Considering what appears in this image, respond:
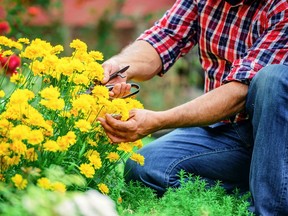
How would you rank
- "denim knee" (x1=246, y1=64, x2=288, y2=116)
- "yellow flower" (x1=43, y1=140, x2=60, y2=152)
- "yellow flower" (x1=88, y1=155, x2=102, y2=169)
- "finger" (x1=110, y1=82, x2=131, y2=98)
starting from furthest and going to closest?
"finger" (x1=110, y1=82, x2=131, y2=98) < "denim knee" (x1=246, y1=64, x2=288, y2=116) < "yellow flower" (x1=88, y1=155, x2=102, y2=169) < "yellow flower" (x1=43, y1=140, x2=60, y2=152)

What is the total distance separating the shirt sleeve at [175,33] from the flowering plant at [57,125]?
0.75 metres

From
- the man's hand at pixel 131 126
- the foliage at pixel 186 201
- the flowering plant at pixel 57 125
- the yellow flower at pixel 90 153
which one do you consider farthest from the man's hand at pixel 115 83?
the foliage at pixel 186 201

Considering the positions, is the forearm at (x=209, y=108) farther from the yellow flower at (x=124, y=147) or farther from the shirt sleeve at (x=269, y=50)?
the yellow flower at (x=124, y=147)

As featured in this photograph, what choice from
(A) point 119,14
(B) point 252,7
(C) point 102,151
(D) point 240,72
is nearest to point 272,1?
(B) point 252,7

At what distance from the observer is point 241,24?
3.52m

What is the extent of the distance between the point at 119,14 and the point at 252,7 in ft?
18.0

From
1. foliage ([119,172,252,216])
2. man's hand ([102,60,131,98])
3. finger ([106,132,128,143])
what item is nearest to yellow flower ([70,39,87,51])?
man's hand ([102,60,131,98])

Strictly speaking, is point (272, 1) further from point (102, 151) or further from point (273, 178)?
point (102, 151)

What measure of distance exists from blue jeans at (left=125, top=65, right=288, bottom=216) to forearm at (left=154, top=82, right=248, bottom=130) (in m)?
0.06

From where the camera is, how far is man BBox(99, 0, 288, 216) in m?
3.08

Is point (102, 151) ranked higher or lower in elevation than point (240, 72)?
lower

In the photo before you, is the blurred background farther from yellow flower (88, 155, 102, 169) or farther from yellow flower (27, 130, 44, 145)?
yellow flower (27, 130, 44, 145)

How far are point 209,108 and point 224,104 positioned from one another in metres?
0.07

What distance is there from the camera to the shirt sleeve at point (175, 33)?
12.5ft
